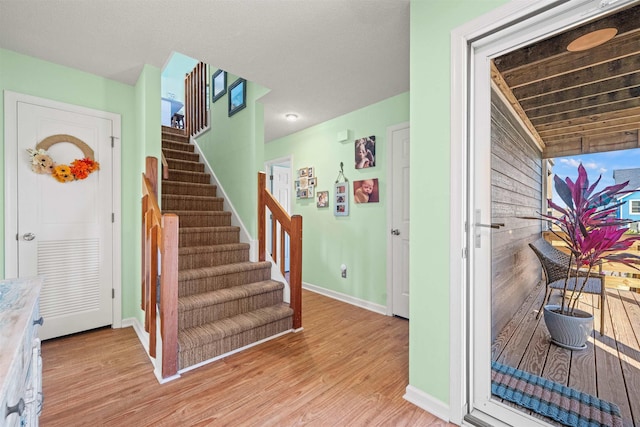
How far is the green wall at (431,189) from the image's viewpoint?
1527 millimetres

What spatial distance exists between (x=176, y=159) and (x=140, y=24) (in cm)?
245

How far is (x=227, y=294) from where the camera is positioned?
246 centimetres

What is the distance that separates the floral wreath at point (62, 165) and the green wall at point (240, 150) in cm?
132

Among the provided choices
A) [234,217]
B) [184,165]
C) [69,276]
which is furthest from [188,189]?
[69,276]

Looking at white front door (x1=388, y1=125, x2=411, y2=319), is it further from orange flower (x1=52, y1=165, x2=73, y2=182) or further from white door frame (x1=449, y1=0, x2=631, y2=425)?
orange flower (x1=52, y1=165, x2=73, y2=182)

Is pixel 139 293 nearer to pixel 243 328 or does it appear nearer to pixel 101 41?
pixel 243 328

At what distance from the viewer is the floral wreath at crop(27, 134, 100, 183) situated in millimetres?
2393

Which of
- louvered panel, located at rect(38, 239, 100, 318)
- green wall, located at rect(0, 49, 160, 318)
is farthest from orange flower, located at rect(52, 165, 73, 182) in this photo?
louvered panel, located at rect(38, 239, 100, 318)

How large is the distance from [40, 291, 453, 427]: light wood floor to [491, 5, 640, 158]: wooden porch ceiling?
162 cm

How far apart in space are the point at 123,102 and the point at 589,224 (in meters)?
3.72

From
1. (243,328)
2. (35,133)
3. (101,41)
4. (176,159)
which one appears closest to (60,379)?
(243,328)

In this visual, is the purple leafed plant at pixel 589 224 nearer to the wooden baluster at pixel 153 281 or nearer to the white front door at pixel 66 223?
the wooden baluster at pixel 153 281

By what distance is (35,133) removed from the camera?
2.42m

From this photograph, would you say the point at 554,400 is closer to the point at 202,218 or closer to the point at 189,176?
the point at 202,218
